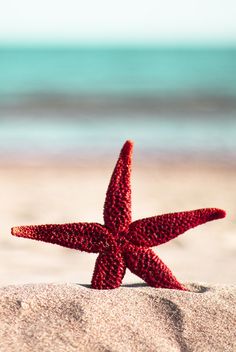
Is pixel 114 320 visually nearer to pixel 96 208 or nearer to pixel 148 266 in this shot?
pixel 148 266

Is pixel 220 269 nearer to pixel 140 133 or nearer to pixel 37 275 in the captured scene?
pixel 37 275

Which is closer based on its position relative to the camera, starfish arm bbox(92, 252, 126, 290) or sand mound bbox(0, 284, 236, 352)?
sand mound bbox(0, 284, 236, 352)

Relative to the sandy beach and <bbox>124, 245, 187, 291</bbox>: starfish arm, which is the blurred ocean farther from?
<bbox>124, 245, 187, 291</bbox>: starfish arm

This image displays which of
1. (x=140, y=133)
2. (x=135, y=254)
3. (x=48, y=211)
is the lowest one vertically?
(x=135, y=254)

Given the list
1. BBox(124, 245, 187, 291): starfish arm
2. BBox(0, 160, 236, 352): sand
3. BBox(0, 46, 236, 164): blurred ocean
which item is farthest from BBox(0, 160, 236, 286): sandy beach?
BBox(124, 245, 187, 291): starfish arm

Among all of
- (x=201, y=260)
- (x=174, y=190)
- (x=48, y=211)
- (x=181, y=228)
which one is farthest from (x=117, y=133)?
(x=181, y=228)

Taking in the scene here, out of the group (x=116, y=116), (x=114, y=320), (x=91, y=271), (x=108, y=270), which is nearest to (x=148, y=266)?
(x=108, y=270)
